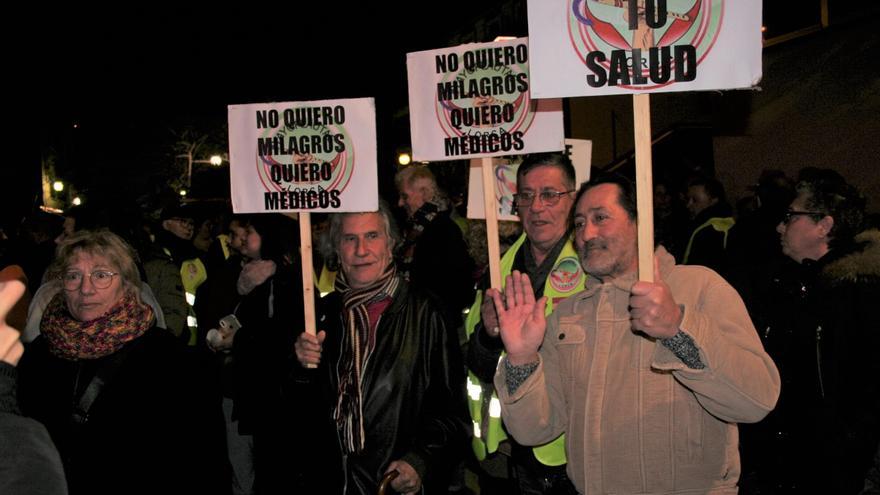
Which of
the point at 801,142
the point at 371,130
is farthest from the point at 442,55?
the point at 801,142

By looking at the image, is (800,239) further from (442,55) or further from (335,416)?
(335,416)

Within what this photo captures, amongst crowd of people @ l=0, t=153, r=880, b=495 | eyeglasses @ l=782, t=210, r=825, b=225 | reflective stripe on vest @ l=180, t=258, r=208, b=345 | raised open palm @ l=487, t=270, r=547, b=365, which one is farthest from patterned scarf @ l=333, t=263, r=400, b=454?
reflective stripe on vest @ l=180, t=258, r=208, b=345

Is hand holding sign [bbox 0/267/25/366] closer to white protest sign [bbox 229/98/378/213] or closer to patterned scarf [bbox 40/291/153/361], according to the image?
patterned scarf [bbox 40/291/153/361]

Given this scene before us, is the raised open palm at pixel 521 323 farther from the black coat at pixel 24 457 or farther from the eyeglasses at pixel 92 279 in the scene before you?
the eyeglasses at pixel 92 279

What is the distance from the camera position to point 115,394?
148 inches

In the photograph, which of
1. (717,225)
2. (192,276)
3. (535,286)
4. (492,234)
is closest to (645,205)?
(492,234)

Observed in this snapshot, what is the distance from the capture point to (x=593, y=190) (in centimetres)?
349

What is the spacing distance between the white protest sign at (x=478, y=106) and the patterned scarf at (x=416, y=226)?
1.91 metres

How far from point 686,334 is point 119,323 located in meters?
2.57

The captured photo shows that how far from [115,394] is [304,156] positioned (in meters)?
1.56

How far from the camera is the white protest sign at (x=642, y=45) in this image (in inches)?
119

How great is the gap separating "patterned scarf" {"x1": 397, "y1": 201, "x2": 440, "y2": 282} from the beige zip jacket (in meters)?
3.02

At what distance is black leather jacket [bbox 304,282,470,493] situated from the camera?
403 cm

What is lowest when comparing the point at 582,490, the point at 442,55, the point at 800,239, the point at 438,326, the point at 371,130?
the point at 582,490
